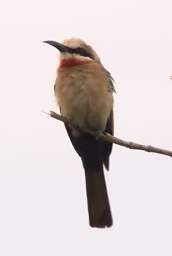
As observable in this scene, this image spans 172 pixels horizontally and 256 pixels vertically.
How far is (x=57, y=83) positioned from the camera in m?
5.70

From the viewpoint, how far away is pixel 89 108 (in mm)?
5512

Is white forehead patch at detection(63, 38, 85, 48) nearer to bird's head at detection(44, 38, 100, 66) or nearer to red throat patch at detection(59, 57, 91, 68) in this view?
bird's head at detection(44, 38, 100, 66)

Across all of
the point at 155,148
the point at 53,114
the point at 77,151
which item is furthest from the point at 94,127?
the point at 155,148

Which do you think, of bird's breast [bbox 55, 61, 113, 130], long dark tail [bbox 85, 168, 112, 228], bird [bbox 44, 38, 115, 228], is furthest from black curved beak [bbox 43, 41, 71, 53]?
long dark tail [bbox 85, 168, 112, 228]

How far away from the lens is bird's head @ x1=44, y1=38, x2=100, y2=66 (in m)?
5.69

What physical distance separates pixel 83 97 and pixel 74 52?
464mm

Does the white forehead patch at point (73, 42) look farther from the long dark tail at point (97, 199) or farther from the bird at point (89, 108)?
the long dark tail at point (97, 199)

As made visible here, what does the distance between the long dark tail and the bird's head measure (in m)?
1.04

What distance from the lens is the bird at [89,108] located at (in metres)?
5.52

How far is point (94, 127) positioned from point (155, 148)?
1.73 metres

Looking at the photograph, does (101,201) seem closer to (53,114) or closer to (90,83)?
(90,83)

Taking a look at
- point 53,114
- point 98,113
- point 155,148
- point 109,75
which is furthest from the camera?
point 109,75

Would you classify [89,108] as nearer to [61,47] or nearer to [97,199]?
[61,47]

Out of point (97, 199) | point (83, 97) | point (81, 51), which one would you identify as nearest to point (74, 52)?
point (81, 51)
